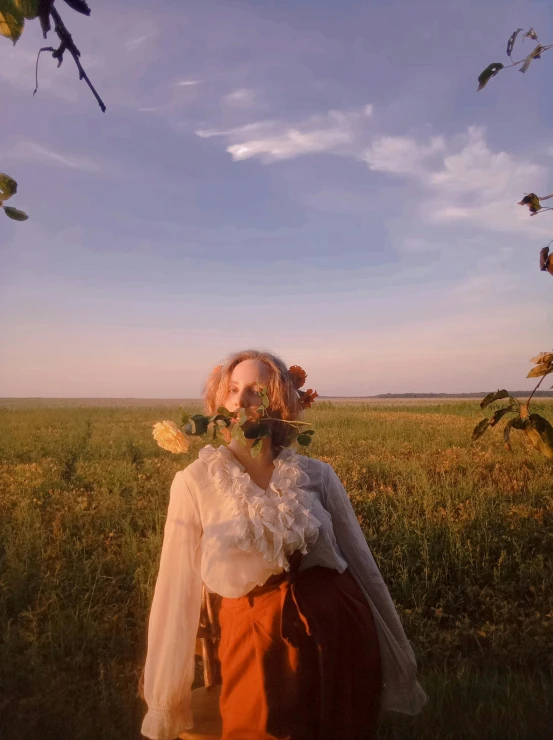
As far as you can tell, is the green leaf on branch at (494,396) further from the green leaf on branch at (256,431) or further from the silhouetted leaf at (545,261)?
the green leaf on branch at (256,431)

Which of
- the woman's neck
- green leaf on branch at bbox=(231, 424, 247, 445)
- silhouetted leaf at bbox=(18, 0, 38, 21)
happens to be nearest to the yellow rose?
green leaf on branch at bbox=(231, 424, 247, 445)

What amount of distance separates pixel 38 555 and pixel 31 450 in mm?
5007

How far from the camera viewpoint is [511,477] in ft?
22.9

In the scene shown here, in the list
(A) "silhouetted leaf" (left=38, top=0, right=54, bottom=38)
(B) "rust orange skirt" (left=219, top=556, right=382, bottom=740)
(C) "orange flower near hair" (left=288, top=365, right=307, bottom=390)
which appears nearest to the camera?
(A) "silhouetted leaf" (left=38, top=0, right=54, bottom=38)

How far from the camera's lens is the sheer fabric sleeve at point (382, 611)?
246 centimetres

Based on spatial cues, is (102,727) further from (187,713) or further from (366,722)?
(366,722)

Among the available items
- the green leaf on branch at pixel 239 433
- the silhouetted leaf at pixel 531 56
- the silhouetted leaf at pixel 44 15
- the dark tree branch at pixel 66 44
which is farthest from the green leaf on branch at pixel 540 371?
the silhouetted leaf at pixel 44 15

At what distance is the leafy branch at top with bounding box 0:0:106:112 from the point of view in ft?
3.27

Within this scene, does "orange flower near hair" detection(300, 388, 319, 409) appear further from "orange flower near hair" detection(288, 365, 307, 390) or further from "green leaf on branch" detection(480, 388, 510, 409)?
"green leaf on branch" detection(480, 388, 510, 409)

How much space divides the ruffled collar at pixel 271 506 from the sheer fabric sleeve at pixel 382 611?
8.7 inches

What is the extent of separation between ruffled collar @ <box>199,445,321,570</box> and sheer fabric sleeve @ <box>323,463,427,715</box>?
221mm

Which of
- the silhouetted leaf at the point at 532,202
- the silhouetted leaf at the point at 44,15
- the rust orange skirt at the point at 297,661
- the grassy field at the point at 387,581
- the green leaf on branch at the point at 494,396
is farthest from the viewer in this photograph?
the grassy field at the point at 387,581

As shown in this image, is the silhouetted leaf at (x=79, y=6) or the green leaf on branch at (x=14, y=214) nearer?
the silhouetted leaf at (x=79, y=6)

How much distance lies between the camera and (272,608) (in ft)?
7.19
